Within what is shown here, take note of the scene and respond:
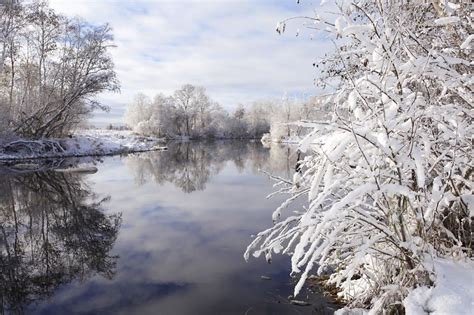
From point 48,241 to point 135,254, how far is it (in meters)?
1.87

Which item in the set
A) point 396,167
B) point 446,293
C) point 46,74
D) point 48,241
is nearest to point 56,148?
point 46,74

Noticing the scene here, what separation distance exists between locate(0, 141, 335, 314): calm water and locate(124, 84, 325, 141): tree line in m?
51.9

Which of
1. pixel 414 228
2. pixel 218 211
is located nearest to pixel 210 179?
pixel 218 211

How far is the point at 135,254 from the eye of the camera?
22.8ft

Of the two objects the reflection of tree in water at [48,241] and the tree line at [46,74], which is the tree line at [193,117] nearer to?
the tree line at [46,74]

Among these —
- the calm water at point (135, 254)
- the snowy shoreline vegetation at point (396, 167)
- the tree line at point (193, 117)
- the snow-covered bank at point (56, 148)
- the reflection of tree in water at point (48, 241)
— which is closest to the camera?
the snowy shoreline vegetation at point (396, 167)

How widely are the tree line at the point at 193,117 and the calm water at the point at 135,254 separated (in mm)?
51931

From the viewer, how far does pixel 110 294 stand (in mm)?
5309

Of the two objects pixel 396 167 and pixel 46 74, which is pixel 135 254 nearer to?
pixel 396 167

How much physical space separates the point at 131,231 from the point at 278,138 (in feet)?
171

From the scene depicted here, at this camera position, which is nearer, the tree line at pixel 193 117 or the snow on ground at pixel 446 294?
the snow on ground at pixel 446 294

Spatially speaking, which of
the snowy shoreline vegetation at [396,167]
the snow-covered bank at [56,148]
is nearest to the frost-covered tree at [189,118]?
the snow-covered bank at [56,148]

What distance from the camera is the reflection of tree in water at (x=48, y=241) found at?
18.0 feet

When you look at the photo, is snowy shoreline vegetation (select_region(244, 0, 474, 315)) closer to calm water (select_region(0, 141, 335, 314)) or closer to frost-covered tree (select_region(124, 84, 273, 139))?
calm water (select_region(0, 141, 335, 314))
